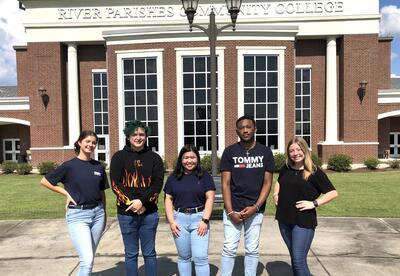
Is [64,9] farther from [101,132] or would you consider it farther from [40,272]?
[40,272]

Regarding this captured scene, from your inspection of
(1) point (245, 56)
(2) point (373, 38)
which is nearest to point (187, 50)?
(1) point (245, 56)

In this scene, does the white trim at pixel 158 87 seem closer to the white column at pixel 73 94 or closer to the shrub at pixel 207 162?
the shrub at pixel 207 162

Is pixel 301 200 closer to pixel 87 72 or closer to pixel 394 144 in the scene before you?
pixel 87 72

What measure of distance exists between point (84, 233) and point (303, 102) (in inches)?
811

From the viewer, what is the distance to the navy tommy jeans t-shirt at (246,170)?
13.8ft

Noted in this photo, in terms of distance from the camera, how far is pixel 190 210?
13.5 ft

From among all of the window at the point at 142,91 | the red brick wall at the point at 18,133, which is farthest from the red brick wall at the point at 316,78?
the red brick wall at the point at 18,133

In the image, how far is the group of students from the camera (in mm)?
4051

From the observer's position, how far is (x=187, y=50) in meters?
20.6

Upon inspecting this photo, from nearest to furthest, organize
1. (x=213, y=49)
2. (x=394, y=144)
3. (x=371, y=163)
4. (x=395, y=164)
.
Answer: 1. (x=213, y=49)
2. (x=371, y=163)
3. (x=395, y=164)
4. (x=394, y=144)

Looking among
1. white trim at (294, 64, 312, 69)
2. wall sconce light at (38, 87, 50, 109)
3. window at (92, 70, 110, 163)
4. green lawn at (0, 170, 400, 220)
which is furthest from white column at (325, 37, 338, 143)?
wall sconce light at (38, 87, 50, 109)

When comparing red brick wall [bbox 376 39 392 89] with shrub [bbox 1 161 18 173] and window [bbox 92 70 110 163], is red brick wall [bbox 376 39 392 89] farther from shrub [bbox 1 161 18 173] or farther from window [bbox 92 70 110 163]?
shrub [bbox 1 161 18 173]

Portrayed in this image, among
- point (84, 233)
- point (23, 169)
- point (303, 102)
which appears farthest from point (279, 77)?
point (84, 233)

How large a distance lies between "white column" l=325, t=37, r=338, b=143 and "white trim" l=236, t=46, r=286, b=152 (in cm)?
319
